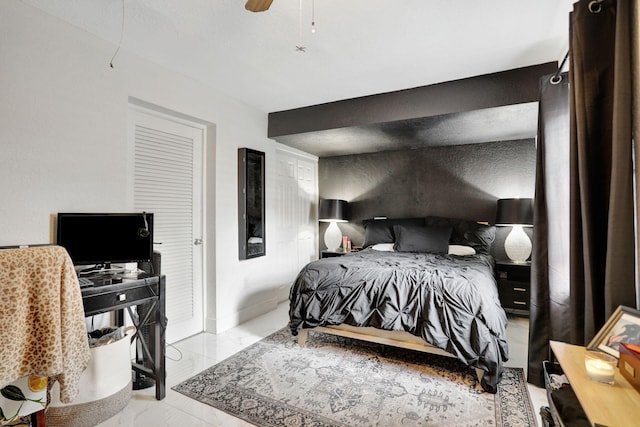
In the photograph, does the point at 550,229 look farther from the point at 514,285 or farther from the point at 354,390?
the point at 514,285

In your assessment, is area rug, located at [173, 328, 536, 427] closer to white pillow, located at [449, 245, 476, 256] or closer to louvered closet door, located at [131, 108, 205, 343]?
louvered closet door, located at [131, 108, 205, 343]

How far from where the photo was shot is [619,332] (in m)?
1.02

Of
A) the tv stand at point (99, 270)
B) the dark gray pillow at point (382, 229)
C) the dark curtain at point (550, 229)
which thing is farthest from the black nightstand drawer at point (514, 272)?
the tv stand at point (99, 270)

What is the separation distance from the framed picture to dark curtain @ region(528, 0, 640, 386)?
0.16 m

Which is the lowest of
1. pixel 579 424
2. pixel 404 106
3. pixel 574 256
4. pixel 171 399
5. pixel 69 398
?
pixel 171 399

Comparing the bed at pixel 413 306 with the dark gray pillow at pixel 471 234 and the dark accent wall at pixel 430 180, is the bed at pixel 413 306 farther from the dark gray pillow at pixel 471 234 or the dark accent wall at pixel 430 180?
the dark accent wall at pixel 430 180

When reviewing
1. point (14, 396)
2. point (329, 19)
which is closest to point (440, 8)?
point (329, 19)

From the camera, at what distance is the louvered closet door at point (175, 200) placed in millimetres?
2727

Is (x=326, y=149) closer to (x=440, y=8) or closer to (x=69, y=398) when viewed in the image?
(x=440, y=8)

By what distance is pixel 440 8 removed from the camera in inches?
77.2

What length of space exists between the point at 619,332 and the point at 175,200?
310 centimetres

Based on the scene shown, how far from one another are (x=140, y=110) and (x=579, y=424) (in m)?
3.29

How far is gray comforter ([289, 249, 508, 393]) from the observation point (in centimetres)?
213

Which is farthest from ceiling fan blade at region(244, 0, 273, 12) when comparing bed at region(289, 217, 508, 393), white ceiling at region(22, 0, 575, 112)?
bed at region(289, 217, 508, 393)
